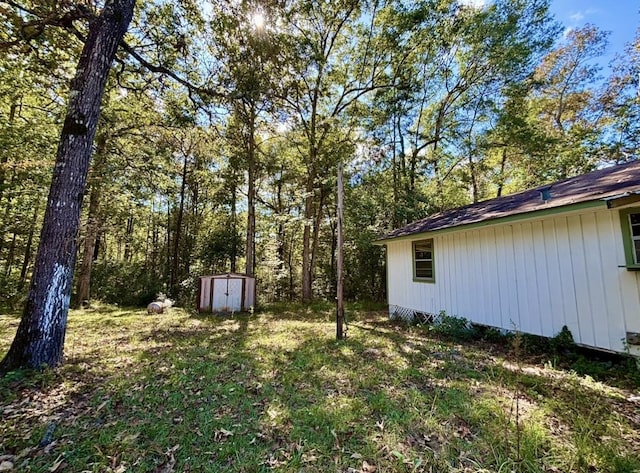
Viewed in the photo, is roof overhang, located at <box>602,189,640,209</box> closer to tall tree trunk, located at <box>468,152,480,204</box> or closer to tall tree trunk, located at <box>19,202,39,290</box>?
tall tree trunk, located at <box>468,152,480,204</box>

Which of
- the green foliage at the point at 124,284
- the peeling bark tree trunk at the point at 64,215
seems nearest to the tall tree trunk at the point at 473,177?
the peeling bark tree trunk at the point at 64,215

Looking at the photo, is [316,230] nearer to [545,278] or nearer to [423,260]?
[423,260]

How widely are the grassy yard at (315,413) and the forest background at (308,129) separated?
246 inches

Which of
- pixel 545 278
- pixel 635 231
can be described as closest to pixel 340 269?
pixel 545 278

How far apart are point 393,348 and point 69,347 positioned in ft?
19.1

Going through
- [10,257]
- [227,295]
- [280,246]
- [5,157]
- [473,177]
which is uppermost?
[473,177]

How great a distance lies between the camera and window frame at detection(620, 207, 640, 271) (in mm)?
3906

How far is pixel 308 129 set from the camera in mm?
12891

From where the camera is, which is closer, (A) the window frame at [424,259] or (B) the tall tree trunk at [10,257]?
(A) the window frame at [424,259]

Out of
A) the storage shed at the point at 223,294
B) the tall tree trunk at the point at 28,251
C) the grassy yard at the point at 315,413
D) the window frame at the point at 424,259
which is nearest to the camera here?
the grassy yard at the point at 315,413

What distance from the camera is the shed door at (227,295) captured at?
32.8 feet

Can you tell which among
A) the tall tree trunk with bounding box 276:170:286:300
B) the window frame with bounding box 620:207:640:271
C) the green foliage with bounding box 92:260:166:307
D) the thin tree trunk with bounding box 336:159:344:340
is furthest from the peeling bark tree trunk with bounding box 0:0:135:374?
the tall tree trunk with bounding box 276:170:286:300

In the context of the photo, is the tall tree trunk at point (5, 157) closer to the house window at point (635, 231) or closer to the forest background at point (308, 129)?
the forest background at point (308, 129)

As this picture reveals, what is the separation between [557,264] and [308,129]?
10670 millimetres
